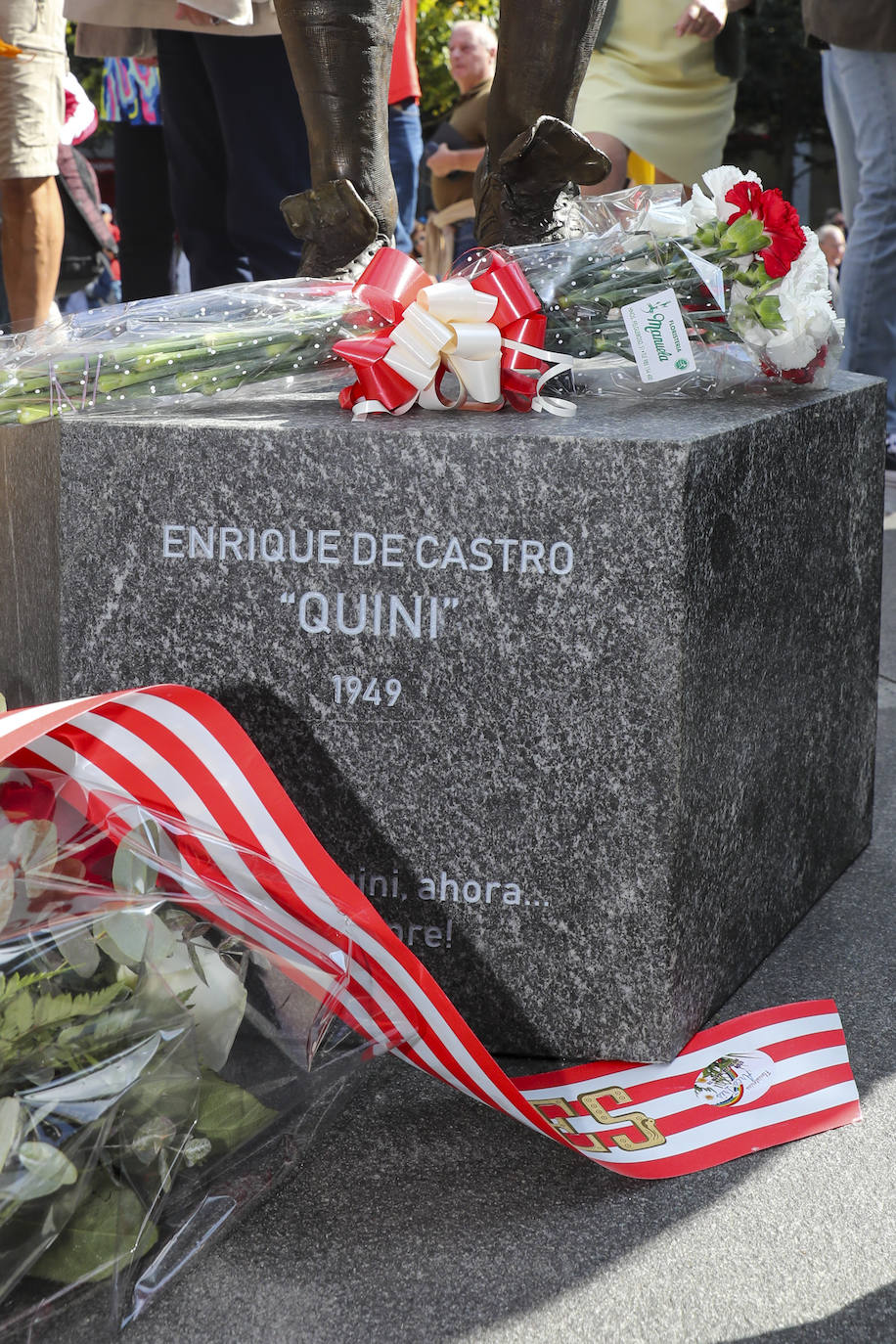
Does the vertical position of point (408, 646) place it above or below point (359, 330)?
below

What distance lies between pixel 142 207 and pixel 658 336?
3309 millimetres

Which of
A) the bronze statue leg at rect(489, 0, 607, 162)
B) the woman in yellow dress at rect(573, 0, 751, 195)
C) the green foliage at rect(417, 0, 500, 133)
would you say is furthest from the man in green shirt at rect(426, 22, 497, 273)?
the green foliage at rect(417, 0, 500, 133)

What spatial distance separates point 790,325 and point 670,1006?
2.69 feet

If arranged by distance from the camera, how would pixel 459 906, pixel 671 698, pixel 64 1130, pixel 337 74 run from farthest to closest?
1. pixel 337 74
2. pixel 459 906
3. pixel 671 698
4. pixel 64 1130

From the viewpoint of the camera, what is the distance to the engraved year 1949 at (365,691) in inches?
62.1

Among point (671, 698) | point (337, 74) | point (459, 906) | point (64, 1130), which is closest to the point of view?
point (64, 1130)

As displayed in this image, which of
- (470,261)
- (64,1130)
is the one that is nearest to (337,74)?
(470,261)

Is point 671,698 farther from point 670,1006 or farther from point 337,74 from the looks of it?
point 337,74

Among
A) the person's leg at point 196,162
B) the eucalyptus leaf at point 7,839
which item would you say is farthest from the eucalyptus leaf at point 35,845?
the person's leg at point 196,162

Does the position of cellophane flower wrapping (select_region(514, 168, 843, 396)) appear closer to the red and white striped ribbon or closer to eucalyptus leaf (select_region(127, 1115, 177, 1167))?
the red and white striped ribbon

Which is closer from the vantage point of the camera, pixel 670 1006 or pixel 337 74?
pixel 670 1006

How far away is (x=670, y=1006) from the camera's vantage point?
158 centimetres

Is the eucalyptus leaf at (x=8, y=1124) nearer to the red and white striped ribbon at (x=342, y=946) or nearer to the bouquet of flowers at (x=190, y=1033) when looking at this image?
the bouquet of flowers at (x=190, y=1033)

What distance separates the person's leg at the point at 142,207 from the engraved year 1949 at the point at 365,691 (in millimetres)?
3409
